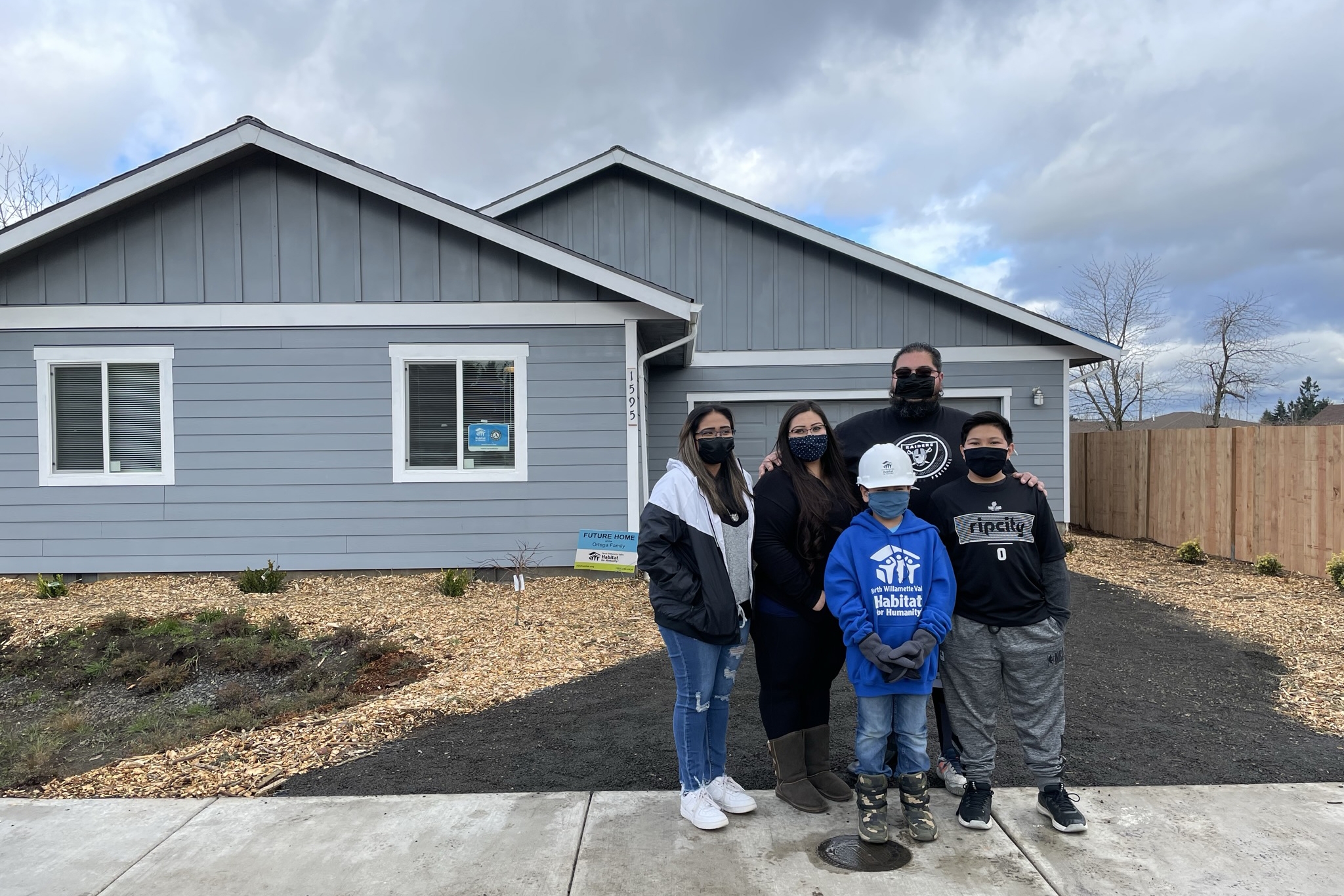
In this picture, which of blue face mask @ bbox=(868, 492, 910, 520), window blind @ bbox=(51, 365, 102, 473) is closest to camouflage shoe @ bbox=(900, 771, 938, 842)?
blue face mask @ bbox=(868, 492, 910, 520)

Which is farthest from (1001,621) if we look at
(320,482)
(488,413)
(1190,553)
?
(1190,553)

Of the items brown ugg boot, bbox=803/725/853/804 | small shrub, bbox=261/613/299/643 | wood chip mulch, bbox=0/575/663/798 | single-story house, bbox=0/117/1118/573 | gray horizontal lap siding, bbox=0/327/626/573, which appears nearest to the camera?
brown ugg boot, bbox=803/725/853/804

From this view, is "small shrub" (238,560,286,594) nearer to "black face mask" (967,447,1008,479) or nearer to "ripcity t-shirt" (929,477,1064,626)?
"ripcity t-shirt" (929,477,1064,626)

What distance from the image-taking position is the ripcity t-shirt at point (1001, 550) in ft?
10.3

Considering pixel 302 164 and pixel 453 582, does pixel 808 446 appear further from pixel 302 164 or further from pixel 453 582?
pixel 302 164

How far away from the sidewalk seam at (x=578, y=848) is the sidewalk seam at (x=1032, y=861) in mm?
1649

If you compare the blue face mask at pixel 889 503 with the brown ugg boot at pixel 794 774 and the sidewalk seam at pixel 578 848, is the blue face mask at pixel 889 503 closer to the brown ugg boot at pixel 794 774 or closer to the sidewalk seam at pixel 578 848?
the brown ugg boot at pixel 794 774

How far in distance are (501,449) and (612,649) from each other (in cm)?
316

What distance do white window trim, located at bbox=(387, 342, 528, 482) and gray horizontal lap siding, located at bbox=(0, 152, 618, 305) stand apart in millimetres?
496

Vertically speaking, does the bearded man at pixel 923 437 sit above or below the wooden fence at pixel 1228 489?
above

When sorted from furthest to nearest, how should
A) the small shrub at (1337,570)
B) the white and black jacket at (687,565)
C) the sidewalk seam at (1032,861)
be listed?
the small shrub at (1337,570)
the white and black jacket at (687,565)
the sidewalk seam at (1032,861)

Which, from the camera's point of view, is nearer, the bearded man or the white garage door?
the bearded man

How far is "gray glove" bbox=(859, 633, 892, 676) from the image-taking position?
2918 mm

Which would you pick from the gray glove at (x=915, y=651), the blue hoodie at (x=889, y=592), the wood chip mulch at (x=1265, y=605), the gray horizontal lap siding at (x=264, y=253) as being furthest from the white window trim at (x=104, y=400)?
the wood chip mulch at (x=1265, y=605)
